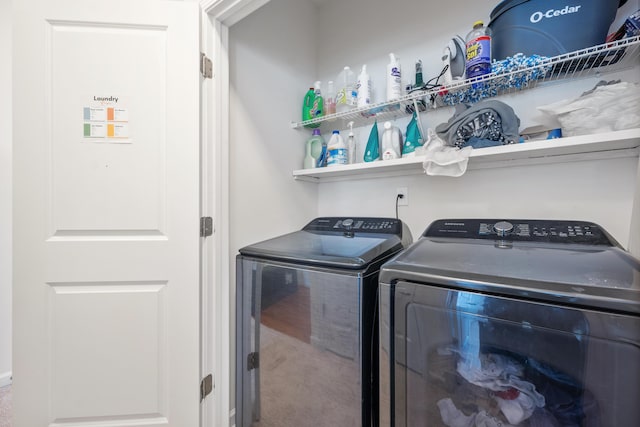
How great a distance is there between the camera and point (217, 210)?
1488mm

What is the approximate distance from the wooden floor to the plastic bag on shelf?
1.35 meters

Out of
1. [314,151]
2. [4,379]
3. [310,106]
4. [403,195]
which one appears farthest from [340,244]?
[4,379]

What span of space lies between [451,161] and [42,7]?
202cm

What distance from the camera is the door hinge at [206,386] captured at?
143cm

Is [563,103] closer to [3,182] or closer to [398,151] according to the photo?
[398,151]

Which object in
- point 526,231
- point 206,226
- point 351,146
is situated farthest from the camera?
point 351,146

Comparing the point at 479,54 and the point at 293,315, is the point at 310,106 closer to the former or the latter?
the point at 479,54

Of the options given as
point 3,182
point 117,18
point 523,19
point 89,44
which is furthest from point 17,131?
point 523,19

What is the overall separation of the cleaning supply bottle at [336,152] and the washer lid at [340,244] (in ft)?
1.28

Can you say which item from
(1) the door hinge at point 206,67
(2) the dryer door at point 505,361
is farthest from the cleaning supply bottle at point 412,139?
(1) the door hinge at point 206,67

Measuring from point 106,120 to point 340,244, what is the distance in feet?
4.22

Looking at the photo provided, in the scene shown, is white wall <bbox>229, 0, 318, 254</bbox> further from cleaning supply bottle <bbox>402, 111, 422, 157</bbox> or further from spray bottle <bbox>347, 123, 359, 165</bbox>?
cleaning supply bottle <bbox>402, 111, 422, 157</bbox>

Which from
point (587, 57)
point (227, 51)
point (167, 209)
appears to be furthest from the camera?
point (227, 51)

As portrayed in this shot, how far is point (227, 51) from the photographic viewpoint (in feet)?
4.98
